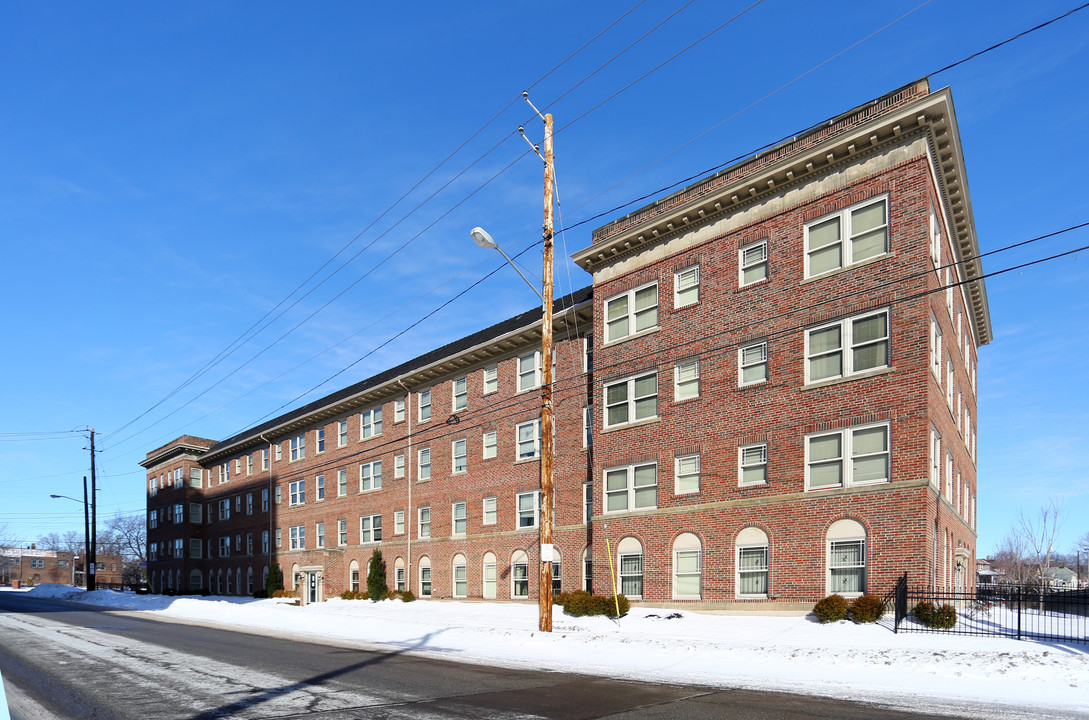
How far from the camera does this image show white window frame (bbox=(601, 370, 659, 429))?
1158 inches

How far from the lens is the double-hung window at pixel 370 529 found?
46.6 m

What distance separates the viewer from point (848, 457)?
23391 millimetres

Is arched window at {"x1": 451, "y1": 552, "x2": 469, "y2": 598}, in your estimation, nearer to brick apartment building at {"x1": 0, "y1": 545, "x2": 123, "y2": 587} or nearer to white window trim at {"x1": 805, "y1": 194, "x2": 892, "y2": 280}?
white window trim at {"x1": 805, "y1": 194, "x2": 892, "y2": 280}

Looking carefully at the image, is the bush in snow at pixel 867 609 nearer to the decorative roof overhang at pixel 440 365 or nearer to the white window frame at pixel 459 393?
the decorative roof overhang at pixel 440 365

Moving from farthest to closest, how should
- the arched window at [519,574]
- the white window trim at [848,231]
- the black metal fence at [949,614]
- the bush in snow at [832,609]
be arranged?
1. the arched window at [519,574]
2. the white window trim at [848,231]
3. the bush in snow at [832,609]
4. the black metal fence at [949,614]

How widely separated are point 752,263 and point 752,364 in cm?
340

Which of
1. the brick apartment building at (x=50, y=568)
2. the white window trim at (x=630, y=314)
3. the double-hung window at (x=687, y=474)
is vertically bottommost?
the brick apartment building at (x=50, y=568)

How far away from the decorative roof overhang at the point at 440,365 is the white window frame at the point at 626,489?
23.1 feet

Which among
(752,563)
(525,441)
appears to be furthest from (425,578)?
(752,563)

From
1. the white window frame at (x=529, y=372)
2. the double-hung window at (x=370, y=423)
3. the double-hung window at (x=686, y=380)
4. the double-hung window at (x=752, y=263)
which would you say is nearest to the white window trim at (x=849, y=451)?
the double-hung window at (x=686, y=380)

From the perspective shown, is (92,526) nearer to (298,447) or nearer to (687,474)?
(298,447)

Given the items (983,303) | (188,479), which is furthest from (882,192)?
(188,479)

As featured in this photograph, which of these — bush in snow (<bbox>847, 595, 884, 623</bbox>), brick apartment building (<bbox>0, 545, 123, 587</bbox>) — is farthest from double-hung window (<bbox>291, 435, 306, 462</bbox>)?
brick apartment building (<bbox>0, 545, 123, 587</bbox>)

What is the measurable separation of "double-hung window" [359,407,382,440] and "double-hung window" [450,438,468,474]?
7.75 metres
